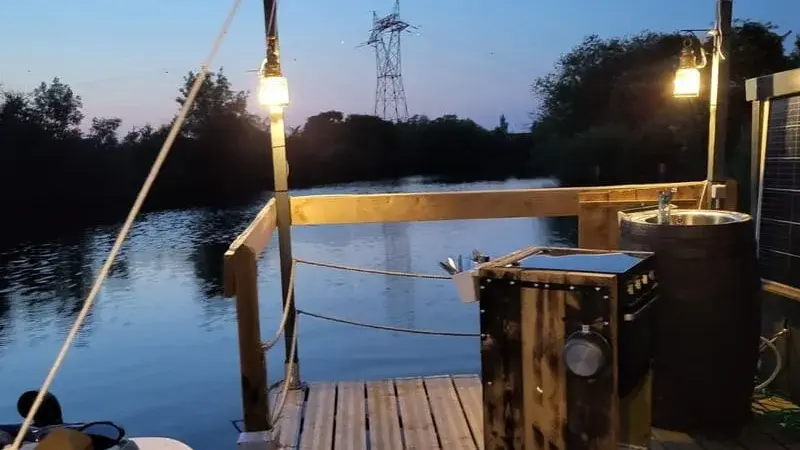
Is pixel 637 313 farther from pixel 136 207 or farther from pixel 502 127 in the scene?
pixel 502 127

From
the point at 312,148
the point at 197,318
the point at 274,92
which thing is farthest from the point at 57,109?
the point at 274,92

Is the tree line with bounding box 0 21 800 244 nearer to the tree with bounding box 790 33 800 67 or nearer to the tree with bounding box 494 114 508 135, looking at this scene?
the tree with bounding box 494 114 508 135

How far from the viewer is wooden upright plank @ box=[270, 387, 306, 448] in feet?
10.1

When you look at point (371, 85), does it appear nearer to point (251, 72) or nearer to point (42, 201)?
point (42, 201)

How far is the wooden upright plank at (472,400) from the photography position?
3.10 meters

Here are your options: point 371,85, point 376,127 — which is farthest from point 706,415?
point 371,85

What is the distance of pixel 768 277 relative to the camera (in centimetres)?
337

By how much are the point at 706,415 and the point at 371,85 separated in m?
22.4

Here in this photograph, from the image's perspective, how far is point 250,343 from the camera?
256cm

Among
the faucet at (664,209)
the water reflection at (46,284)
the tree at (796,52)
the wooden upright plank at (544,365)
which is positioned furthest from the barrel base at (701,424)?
the tree at (796,52)

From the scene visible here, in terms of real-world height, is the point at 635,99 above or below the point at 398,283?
above

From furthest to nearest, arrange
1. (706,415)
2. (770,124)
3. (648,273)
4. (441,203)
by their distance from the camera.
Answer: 1. (441,203)
2. (770,124)
3. (706,415)
4. (648,273)

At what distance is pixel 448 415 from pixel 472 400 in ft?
0.68

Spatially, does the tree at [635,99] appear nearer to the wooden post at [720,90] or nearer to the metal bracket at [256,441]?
the wooden post at [720,90]
